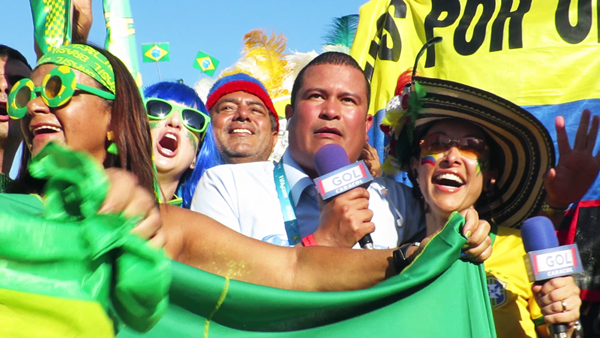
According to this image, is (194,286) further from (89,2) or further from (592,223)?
(592,223)

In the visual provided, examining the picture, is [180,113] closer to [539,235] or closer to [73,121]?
[73,121]

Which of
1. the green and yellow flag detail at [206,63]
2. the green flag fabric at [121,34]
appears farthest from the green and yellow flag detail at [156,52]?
the green flag fabric at [121,34]

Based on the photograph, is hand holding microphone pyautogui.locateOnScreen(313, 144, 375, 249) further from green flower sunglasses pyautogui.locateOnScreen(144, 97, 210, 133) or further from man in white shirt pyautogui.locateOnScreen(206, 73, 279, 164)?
man in white shirt pyautogui.locateOnScreen(206, 73, 279, 164)

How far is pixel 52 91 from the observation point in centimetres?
222

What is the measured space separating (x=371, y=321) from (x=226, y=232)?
0.54 metres

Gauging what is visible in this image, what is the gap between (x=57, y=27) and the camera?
119 inches

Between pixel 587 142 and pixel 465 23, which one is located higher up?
pixel 465 23

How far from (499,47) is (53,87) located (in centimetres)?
324

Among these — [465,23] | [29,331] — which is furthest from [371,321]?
[465,23]

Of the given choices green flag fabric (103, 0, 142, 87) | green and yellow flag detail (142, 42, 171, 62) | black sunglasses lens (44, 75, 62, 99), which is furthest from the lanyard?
green and yellow flag detail (142, 42, 171, 62)

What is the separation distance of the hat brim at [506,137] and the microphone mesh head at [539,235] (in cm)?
76

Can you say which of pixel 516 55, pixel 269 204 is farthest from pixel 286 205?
pixel 516 55

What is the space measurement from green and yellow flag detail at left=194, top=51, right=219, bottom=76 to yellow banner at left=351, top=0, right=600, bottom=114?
2046 millimetres

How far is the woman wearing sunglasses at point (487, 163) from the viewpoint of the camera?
10.5 ft
